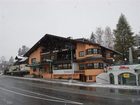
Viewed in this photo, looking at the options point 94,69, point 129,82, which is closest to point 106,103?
point 129,82

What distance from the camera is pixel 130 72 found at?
134 feet

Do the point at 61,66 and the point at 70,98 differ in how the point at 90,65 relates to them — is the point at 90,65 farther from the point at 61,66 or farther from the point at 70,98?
the point at 70,98

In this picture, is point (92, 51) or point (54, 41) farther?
point (54, 41)

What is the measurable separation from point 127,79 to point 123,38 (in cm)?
2428

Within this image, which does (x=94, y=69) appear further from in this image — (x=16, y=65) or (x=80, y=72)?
(x=16, y=65)


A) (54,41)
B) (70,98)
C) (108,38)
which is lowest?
(70,98)

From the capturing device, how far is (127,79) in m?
41.3

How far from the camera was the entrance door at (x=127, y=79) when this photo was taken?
40156mm

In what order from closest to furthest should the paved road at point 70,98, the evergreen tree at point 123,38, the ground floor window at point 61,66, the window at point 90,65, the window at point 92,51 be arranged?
the paved road at point 70,98 → the window at point 90,65 → the window at point 92,51 → the ground floor window at point 61,66 → the evergreen tree at point 123,38

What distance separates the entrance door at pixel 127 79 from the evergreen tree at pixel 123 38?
814 inches

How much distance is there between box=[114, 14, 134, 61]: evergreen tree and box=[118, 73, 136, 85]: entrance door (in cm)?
2067

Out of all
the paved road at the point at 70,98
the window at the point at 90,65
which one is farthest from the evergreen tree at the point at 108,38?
the paved road at the point at 70,98

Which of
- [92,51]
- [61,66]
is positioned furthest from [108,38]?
[92,51]

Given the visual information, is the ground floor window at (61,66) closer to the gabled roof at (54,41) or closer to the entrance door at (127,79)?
the gabled roof at (54,41)
